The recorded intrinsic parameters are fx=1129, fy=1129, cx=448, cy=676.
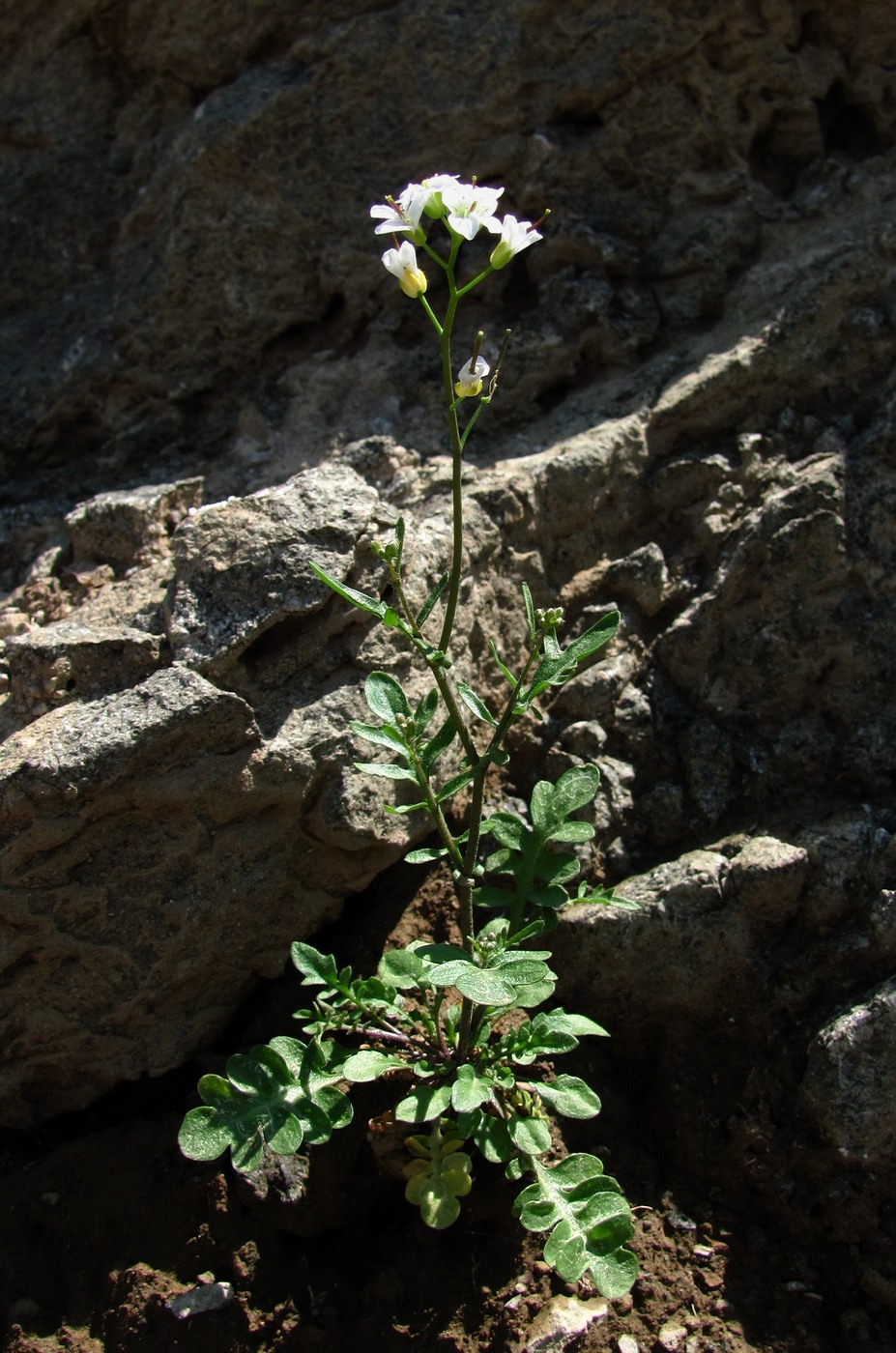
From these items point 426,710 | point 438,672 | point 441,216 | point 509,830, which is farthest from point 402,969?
point 441,216

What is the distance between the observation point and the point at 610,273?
3662 millimetres

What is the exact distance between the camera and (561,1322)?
241 cm

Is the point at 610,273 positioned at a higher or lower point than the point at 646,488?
higher

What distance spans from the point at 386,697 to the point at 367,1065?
2.67ft

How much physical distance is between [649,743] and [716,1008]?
Result: 2.38 ft

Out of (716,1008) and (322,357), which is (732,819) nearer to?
(716,1008)

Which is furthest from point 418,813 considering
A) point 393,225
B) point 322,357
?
point 322,357

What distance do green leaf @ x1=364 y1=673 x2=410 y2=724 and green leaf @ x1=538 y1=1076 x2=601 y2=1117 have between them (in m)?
0.90

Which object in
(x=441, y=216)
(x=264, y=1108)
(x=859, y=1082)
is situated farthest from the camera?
(x=859, y=1082)

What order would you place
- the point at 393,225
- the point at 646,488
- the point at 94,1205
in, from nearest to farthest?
the point at 393,225 → the point at 94,1205 → the point at 646,488

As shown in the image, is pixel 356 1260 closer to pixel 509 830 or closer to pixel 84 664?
pixel 509 830

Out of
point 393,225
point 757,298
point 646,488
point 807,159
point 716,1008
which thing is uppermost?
point 393,225

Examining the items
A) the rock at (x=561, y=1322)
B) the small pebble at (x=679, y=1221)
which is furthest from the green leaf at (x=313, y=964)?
the small pebble at (x=679, y=1221)

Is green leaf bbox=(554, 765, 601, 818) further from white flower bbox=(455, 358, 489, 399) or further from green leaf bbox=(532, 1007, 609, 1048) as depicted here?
white flower bbox=(455, 358, 489, 399)
